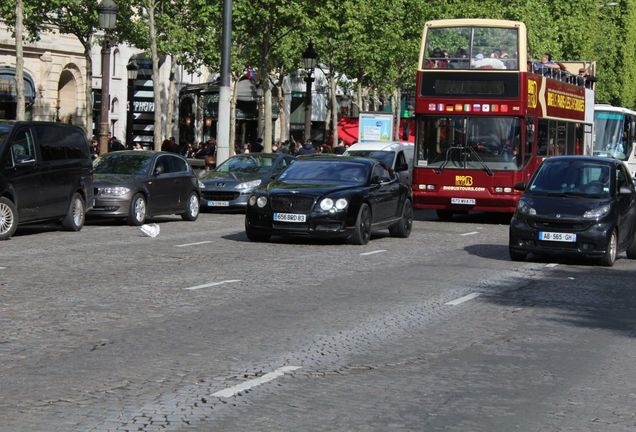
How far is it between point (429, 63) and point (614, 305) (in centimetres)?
1615

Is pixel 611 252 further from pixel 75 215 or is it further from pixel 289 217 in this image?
pixel 75 215

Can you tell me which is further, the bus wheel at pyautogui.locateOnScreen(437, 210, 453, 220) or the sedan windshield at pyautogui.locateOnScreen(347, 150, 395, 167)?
the sedan windshield at pyautogui.locateOnScreen(347, 150, 395, 167)

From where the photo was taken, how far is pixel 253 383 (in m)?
9.06

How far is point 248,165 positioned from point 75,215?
9.75 m

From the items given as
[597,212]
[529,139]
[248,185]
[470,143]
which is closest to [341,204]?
[597,212]

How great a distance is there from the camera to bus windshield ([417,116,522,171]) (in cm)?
3014

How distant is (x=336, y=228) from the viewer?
72.4 ft

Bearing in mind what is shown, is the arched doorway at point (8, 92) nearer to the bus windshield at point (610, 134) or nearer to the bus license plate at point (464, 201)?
the bus windshield at point (610, 134)

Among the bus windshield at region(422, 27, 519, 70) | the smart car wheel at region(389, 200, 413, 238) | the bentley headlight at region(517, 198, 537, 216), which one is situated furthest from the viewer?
the bus windshield at region(422, 27, 519, 70)

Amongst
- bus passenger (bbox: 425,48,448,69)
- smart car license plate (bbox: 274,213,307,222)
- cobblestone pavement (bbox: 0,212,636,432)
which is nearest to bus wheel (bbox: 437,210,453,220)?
bus passenger (bbox: 425,48,448,69)

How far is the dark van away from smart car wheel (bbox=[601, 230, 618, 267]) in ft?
30.4

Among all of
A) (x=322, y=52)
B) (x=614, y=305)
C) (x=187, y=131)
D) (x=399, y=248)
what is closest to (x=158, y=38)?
(x=322, y=52)

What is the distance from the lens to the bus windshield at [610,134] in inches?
1993

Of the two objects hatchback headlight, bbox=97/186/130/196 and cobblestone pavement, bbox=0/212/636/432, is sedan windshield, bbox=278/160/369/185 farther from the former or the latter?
hatchback headlight, bbox=97/186/130/196
